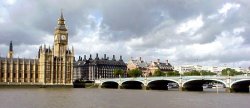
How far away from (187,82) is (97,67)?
87.9 meters

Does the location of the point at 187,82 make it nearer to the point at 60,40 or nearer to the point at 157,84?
the point at 157,84

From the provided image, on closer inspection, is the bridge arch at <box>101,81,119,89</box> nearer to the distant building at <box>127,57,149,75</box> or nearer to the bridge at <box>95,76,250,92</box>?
the bridge at <box>95,76,250,92</box>

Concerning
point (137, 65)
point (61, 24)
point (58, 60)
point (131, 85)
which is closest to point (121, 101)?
point (131, 85)

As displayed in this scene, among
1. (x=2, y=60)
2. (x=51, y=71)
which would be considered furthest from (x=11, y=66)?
(x=51, y=71)

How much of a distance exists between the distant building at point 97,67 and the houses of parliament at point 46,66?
130 ft

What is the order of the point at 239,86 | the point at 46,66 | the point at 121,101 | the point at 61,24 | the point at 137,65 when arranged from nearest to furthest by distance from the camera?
the point at 121,101 → the point at 239,86 → the point at 46,66 → the point at 61,24 → the point at 137,65

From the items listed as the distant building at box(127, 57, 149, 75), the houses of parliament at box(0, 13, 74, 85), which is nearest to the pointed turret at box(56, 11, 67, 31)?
the houses of parliament at box(0, 13, 74, 85)

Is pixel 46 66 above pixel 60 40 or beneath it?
beneath

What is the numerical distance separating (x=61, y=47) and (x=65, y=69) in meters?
7.26

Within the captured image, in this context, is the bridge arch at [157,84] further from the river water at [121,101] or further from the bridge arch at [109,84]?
the river water at [121,101]

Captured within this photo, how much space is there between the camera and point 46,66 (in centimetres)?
12762

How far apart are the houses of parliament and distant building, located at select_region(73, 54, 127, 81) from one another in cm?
3955

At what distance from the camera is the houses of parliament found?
12316 cm

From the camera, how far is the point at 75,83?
131125mm
